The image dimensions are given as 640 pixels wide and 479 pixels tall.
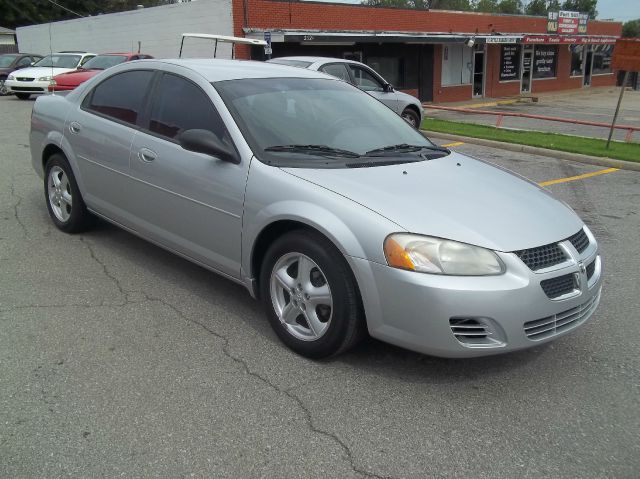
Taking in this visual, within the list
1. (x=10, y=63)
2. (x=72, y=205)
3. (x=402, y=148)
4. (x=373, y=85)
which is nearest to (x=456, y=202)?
(x=402, y=148)

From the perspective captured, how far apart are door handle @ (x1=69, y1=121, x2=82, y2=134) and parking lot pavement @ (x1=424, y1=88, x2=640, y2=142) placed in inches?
412

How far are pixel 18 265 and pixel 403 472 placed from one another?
3755mm

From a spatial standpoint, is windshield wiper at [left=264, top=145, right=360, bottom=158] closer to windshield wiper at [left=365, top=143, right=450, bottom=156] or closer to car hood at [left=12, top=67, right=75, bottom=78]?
windshield wiper at [left=365, top=143, right=450, bottom=156]

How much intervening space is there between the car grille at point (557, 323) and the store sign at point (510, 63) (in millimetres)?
29875

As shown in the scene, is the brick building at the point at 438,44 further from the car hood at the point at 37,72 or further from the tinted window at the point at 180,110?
the tinted window at the point at 180,110

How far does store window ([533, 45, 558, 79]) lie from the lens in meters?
33.2

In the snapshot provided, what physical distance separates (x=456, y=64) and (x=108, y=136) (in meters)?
26.0

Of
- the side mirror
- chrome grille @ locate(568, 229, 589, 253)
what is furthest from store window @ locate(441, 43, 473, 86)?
the side mirror

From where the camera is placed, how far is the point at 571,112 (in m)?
24.4

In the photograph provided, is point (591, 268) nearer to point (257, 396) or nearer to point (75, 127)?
point (257, 396)

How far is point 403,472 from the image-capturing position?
2.66m

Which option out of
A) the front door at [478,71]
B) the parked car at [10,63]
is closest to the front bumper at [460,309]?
the parked car at [10,63]

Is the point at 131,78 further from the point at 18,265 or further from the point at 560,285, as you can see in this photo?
the point at 560,285

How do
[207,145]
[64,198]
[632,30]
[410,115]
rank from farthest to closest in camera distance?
[632,30]
[410,115]
[64,198]
[207,145]
